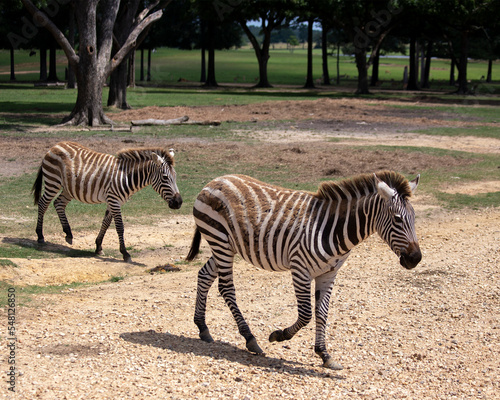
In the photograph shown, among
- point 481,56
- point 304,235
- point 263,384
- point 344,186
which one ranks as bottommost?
point 263,384

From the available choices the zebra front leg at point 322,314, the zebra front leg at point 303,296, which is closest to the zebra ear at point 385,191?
the zebra front leg at point 322,314

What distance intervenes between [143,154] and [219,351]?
4915 millimetres

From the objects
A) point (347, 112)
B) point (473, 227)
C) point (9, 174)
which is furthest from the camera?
point (347, 112)

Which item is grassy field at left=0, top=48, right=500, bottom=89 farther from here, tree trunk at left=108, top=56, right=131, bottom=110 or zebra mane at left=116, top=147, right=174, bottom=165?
zebra mane at left=116, top=147, right=174, bottom=165

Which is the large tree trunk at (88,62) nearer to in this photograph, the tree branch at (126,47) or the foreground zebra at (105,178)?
the tree branch at (126,47)

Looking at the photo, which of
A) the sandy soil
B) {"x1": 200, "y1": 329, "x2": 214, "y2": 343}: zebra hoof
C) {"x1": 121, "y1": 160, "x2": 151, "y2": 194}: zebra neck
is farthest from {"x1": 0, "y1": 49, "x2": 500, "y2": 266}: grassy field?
{"x1": 200, "y1": 329, "x2": 214, "y2": 343}: zebra hoof

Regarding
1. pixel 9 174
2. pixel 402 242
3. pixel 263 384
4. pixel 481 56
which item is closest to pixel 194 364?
pixel 263 384

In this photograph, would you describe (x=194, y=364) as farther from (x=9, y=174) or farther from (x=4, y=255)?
(x=9, y=174)

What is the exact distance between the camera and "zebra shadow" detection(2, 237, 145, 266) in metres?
10.6

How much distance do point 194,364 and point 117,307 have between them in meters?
1.91

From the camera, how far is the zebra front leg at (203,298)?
7.09m

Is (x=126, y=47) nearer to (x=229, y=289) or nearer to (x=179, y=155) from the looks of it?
(x=179, y=155)

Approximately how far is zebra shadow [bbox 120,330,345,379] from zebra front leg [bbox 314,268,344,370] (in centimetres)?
12

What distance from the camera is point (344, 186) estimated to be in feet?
21.7
